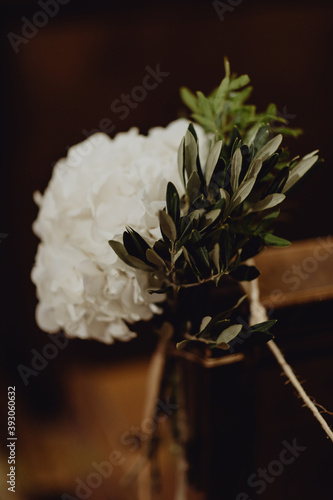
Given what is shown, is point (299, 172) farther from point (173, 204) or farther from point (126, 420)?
point (126, 420)

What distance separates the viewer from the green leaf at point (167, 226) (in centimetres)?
48

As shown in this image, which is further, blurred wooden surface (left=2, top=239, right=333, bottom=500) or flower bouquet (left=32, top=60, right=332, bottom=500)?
blurred wooden surface (left=2, top=239, right=333, bottom=500)

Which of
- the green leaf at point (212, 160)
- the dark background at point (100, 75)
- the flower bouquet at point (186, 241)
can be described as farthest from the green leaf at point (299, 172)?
the dark background at point (100, 75)

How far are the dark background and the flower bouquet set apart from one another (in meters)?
0.78

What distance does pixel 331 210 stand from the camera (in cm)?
169

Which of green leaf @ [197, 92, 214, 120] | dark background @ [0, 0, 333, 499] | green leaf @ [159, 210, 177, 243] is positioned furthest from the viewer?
dark background @ [0, 0, 333, 499]

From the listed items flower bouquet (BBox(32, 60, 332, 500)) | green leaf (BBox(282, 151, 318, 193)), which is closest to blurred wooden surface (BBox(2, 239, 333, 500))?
flower bouquet (BBox(32, 60, 332, 500))

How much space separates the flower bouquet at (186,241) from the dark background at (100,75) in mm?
775

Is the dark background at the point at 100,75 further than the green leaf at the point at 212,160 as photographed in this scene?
Yes

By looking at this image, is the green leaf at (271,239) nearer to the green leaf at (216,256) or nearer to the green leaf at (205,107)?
the green leaf at (216,256)

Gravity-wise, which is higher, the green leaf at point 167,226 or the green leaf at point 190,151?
the green leaf at point 190,151

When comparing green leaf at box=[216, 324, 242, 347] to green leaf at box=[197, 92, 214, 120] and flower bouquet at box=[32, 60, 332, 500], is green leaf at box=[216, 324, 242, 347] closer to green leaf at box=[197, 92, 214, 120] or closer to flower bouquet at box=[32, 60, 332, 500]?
flower bouquet at box=[32, 60, 332, 500]

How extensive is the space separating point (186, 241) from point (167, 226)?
Answer: 0.11 feet

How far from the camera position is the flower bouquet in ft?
1.67
